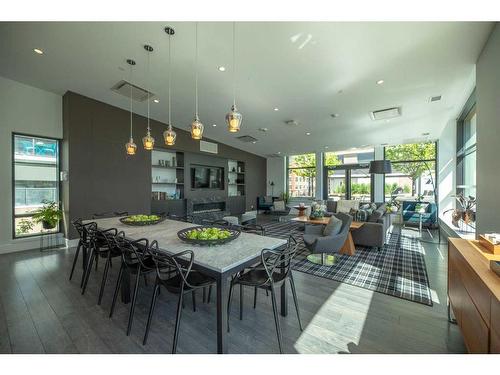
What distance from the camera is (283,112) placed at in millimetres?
5188

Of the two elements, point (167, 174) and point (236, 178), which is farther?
point (236, 178)

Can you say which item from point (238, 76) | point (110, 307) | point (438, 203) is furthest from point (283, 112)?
point (438, 203)

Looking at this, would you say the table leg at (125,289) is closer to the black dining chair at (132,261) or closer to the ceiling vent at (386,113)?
the black dining chair at (132,261)

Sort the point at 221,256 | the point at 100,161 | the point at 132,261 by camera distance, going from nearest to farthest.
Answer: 1. the point at 221,256
2. the point at 132,261
3. the point at 100,161

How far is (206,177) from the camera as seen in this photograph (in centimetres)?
805

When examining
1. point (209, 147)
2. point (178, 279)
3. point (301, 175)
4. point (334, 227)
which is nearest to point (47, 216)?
point (178, 279)

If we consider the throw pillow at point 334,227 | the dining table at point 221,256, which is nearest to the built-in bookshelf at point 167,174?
the dining table at point 221,256

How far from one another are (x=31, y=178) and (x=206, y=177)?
4629 millimetres

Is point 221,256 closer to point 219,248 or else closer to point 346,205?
point 219,248

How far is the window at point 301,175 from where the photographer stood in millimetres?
10461

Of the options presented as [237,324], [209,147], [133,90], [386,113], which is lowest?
[237,324]
